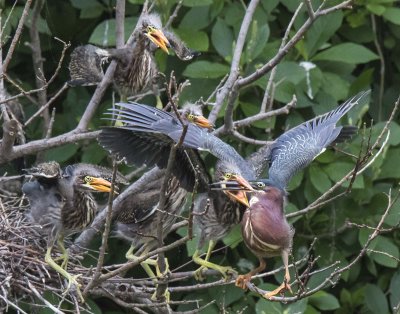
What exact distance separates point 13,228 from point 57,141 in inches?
15.6

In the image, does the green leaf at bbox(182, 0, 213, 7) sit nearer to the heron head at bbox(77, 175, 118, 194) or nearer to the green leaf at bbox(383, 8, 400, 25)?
the green leaf at bbox(383, 8, 400, 25)

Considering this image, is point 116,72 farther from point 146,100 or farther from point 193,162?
point 193,162

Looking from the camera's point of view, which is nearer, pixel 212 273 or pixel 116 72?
pixel 212 273

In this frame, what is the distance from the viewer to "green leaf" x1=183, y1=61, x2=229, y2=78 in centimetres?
558

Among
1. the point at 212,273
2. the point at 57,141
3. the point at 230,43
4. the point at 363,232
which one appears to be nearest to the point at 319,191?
the point at 363,232

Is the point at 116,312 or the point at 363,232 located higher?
the point at 363,232

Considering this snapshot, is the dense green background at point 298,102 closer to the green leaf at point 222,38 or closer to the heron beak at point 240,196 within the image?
the green leaf at point 222,38

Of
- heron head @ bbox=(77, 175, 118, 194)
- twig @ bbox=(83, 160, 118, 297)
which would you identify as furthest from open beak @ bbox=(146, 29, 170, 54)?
twig @ bbox=(83, 160, 118, 297)

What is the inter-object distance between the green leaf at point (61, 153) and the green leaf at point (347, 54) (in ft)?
4.25

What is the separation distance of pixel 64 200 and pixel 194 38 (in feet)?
4.71

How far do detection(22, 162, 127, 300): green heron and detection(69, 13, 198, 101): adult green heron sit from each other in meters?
0.66

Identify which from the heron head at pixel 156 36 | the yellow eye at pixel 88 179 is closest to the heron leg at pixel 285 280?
the yellow eye at pixel 88 179

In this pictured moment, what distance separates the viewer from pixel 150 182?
4977mm

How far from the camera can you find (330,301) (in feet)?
18.4
